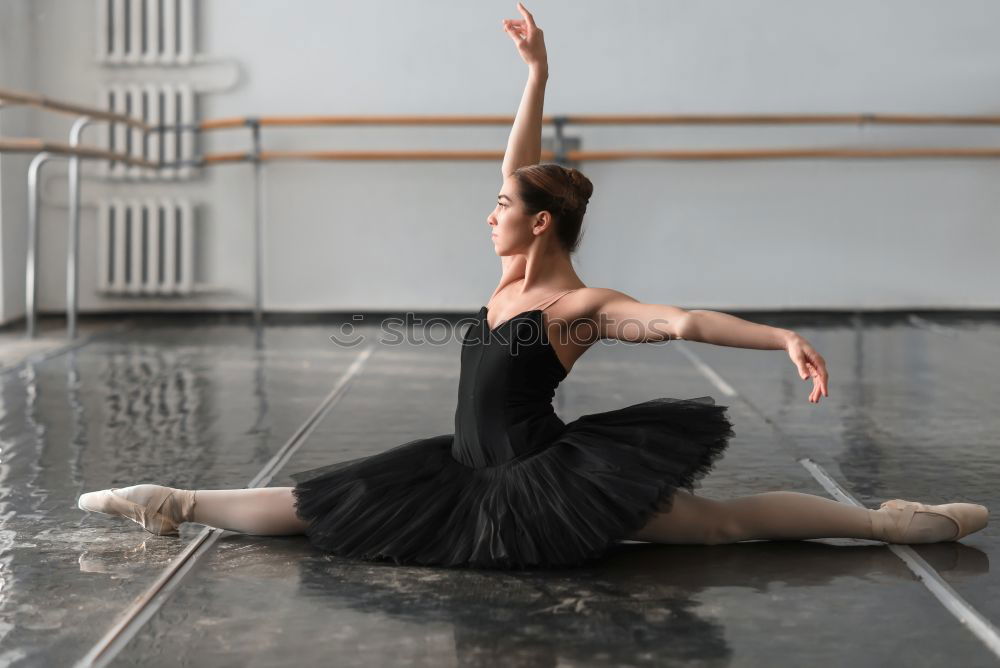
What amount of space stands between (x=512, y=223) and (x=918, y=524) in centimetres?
76

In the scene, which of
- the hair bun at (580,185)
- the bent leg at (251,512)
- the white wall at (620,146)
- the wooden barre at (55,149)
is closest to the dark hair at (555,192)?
the hair bun at (580,185)

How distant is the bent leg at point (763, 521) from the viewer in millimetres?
1814

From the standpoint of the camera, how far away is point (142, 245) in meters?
5.90

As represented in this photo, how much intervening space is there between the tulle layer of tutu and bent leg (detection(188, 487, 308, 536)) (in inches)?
1.3

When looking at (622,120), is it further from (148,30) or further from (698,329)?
(698,329)

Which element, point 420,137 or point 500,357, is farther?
point 420,137

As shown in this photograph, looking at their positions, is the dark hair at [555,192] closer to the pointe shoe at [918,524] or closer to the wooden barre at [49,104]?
the pointe shoe at [918,524]

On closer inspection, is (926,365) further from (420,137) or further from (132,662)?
(132,662)

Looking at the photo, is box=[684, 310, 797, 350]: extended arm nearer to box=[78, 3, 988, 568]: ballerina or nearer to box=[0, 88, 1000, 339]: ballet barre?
box=[78, 3, 988, 568]: ballerina

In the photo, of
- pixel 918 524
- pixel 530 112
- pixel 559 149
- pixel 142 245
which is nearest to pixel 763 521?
pixel 918 524

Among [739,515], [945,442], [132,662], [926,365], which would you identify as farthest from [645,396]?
[132,662]

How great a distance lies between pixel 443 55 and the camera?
19.4 feet

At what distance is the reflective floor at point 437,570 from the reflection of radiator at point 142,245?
1718 mm

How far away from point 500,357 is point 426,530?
0.93 ft
